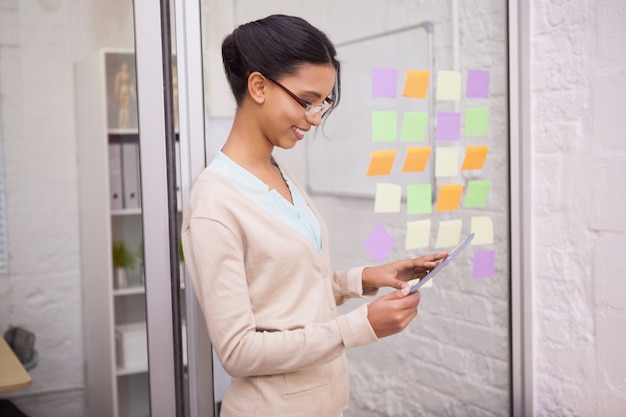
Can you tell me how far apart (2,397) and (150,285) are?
0.35 metres

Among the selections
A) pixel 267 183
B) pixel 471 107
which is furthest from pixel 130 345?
pixel 471 107

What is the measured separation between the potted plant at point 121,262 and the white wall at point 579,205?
1197mm

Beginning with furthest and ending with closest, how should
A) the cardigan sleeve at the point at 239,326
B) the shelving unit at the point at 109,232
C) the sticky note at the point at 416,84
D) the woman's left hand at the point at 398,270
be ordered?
the sticky note at the point at 416,84, the woman's left hand at the point at 398,270, the shelving unit at the point at 109,232, the cardigan sleeve at the point at 239,326

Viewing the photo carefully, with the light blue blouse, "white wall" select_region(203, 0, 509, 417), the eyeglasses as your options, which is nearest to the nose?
the eyeglasses

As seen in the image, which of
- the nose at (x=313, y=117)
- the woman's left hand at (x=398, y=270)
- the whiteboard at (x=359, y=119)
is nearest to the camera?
the nose at (x=313, y=117)

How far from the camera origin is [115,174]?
1423 mm

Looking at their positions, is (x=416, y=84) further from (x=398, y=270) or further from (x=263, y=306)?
(x=263, y=306)

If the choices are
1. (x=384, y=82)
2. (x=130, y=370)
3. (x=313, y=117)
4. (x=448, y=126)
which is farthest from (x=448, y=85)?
(x=130, y=370)

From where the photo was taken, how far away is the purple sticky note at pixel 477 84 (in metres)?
1.96

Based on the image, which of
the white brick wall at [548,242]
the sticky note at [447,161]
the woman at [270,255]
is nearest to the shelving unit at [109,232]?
→ the white brick wall at [548,242]

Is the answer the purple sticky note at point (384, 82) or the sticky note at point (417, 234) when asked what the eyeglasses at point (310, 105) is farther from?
the sticky note at point (417, 234)

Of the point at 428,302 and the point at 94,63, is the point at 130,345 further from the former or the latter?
Result: the point at 428,302

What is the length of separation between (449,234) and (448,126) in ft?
0.96

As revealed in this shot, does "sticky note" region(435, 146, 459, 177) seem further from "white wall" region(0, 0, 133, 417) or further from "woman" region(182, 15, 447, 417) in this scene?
"white wall" region(0, 0, 133, 417)
